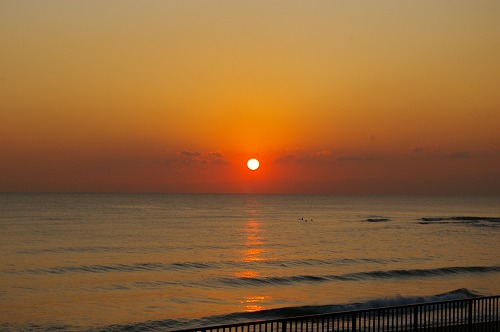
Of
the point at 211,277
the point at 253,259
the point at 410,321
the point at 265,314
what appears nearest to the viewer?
the point at 410,321

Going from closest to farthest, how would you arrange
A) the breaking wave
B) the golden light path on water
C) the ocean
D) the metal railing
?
the metal railing < the breaking wave < the ocean < the golden light path on water

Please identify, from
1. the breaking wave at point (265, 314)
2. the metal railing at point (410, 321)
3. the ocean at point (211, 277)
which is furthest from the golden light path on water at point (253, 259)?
the metal railing at point (410, 321)

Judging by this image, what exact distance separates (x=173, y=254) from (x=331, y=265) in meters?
14.5

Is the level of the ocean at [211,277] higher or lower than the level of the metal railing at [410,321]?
lower

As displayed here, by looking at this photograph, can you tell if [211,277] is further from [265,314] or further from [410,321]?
[410,321]

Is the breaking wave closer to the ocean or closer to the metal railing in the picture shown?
the ocean

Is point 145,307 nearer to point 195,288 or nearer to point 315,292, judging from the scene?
point 195,288

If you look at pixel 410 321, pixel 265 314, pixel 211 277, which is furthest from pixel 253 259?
pixel 410 321

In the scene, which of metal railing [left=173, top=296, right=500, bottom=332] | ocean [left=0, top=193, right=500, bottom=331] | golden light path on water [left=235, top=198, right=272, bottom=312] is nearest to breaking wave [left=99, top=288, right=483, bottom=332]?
ocean [left=0, top=193, right=500, bottom=331]

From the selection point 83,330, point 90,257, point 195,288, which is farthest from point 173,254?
point 83,330

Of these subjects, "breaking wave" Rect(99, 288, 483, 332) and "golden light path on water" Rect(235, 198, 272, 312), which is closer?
"breaking wave" Rect(99, 288, 483, 332)

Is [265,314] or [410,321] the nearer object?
[410,321]

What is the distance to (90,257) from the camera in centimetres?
5072

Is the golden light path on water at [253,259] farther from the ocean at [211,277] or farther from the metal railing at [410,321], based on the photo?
the metal railing at [410,321]
